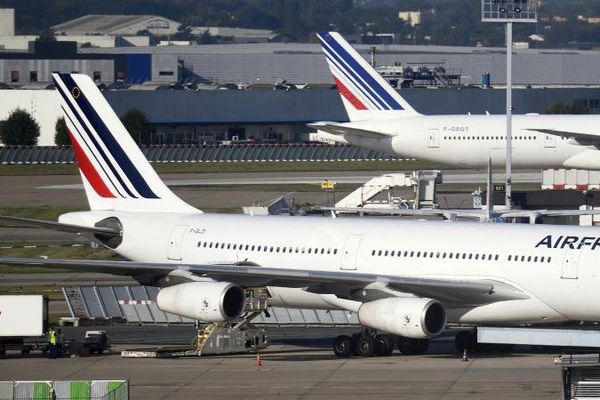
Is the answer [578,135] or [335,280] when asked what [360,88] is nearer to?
[578,135]

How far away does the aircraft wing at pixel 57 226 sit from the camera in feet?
137

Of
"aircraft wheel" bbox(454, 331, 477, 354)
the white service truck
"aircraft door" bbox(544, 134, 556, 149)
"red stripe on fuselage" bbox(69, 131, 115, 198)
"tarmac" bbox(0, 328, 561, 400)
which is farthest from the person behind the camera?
"aircraft door" bbox(544, 134, 556, 149)

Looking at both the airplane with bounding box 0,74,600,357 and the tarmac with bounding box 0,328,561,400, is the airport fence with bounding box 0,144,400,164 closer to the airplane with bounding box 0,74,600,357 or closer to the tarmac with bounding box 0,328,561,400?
the airplane with bounding box 0,74,600,357

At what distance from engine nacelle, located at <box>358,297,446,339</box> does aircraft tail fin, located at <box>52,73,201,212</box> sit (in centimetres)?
931

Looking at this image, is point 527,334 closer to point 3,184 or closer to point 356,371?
point 356,371

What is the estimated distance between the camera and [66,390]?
31.2 metres

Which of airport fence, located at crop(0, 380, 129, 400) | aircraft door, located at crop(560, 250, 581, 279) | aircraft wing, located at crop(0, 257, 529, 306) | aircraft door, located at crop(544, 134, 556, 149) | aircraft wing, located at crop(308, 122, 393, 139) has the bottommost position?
airport fence, located at crop(0, 380, 129, 400)

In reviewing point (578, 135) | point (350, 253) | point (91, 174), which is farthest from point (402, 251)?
point (578, 135)

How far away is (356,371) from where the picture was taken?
39.6 m

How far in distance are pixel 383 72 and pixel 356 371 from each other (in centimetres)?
12612

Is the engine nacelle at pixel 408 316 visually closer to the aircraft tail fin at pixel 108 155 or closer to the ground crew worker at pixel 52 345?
the ground crew worker at pixel 52 345

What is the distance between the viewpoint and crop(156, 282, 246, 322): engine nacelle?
134ft

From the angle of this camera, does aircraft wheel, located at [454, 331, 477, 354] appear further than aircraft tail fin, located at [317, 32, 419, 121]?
No

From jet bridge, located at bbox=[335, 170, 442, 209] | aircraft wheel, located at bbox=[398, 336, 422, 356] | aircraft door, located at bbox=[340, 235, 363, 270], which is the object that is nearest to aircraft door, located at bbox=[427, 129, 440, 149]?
jet bridge, located at bbox=[335, 170, 442, 209]
